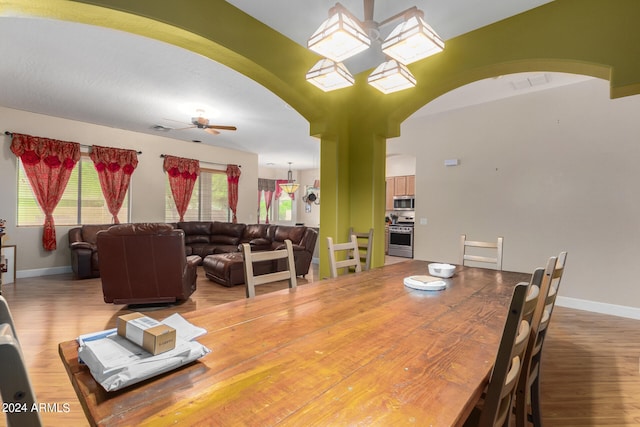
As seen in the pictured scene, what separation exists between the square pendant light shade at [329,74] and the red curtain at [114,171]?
18.7ft

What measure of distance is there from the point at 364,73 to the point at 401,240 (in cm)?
511

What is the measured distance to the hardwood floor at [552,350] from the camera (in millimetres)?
1842

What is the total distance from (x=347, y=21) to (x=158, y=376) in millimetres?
1696

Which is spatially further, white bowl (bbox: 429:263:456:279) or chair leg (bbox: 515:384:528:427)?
white bowl (bbox: 429:263:456:279)

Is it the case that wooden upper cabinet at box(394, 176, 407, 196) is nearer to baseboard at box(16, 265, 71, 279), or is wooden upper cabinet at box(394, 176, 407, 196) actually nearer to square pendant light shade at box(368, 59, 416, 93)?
square pendant light shade at box(368, 59, 416, 93)

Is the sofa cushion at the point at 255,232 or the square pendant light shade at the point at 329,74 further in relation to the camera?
the sofa cushion at the point at 255,232

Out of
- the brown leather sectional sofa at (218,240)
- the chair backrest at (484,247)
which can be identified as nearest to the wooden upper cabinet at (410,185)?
the brown leather sectional sofa at (218,240)

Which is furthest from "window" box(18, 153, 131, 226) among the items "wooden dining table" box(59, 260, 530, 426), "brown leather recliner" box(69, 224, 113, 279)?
"wooden dining table" box(59, 260, 530, 426)

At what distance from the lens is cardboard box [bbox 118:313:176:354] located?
0.81 m

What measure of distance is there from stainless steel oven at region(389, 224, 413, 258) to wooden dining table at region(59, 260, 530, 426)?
6106mm

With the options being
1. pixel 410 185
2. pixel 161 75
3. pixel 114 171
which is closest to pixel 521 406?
pixel 161 75

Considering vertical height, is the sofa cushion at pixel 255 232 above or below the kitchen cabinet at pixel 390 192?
below

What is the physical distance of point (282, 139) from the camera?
268 inches

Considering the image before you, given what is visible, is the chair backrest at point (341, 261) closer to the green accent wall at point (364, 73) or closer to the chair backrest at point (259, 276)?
the chair backrest at point (259, 276)
